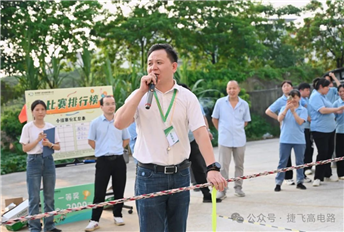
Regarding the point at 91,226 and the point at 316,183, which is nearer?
the point at 91,226

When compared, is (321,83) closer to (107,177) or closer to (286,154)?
(286,154)

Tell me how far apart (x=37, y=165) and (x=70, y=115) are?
1.95 m

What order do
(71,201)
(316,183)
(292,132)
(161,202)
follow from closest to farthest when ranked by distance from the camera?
(161,202)
(71,201)
(292,132)
(316,183)

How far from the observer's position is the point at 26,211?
20.4 feet

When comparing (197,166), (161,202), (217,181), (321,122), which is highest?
(321,122)

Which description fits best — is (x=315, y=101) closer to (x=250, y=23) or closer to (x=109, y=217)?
(x=109, y=217)

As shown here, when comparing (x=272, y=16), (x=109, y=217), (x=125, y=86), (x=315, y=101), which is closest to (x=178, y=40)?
(x=125, y=86)

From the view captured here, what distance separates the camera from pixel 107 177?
19.8 feet

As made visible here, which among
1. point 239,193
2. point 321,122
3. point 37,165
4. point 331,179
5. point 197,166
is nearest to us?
point 37,165

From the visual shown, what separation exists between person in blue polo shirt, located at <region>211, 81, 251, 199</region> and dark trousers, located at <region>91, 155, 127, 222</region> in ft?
6.02

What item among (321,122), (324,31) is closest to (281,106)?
(321,122)

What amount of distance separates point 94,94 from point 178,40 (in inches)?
496

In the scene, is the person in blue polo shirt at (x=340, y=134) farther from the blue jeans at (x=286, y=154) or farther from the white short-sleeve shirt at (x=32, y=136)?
the white short-sleeve shirt at (x=32, y=136)

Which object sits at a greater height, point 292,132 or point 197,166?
point 292,132
